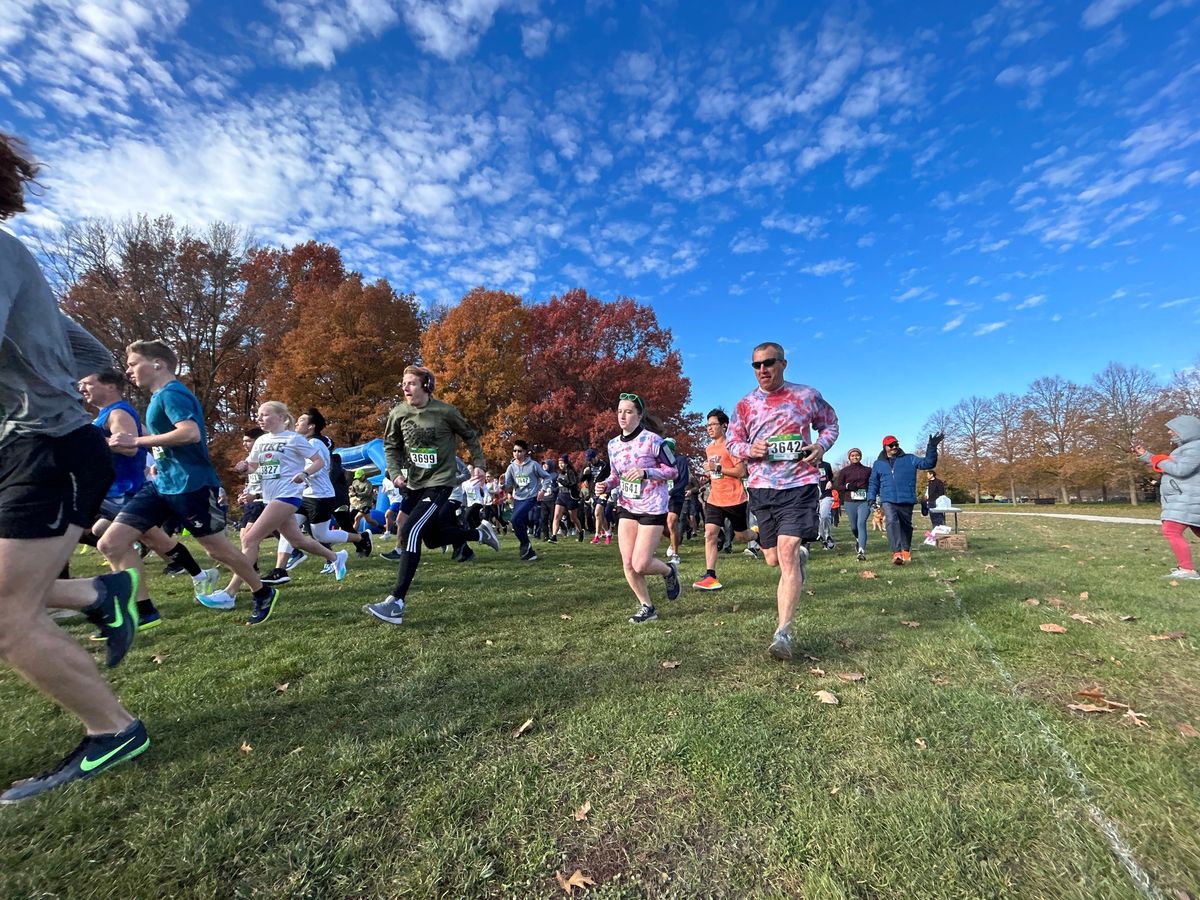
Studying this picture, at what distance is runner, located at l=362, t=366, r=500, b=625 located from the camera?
4775 millimetres

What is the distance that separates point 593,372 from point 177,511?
2695cm

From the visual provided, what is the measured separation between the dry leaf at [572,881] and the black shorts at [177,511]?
371 centimetres

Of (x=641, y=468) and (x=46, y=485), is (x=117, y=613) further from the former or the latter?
(x=641, y=468)

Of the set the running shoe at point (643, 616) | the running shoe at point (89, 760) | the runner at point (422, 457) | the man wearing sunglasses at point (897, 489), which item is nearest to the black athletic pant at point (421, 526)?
the runner at point (422, 457)

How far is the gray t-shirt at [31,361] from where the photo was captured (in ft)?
6.93

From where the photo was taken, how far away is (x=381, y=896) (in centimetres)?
160

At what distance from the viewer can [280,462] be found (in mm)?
5438

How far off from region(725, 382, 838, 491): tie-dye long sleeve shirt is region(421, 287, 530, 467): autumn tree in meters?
22.7

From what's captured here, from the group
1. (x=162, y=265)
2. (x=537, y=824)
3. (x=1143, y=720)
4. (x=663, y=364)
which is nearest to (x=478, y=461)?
(x=537, y=824)

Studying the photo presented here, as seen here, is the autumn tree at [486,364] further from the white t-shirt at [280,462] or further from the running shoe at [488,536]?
the white t-shirt at [280,462]

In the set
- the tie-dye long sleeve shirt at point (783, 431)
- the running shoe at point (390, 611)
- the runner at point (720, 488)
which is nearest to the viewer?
the tie-dye long sleeve shirt at point (783, 431)

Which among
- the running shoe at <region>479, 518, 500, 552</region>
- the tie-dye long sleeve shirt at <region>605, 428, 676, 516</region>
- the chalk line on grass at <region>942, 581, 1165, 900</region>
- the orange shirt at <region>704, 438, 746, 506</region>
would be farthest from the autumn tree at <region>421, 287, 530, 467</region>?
the chalk line on grass at <region>942, 581, 1165, 900</region>

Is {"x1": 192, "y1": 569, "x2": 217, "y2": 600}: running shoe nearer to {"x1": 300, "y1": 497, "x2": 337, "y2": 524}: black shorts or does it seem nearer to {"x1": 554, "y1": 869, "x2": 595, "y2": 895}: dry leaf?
{"x1": 300, "y1": 497, "x2": 337, "y2": 524}: black shorts

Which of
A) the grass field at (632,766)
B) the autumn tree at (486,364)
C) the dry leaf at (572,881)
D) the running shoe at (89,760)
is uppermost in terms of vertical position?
the autumn tree at (486,364)
